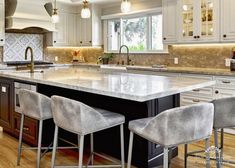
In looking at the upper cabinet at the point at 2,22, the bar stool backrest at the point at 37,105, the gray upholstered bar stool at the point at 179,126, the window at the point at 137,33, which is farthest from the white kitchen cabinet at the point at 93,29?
the gray upholstered bar stool at the point at 179,126

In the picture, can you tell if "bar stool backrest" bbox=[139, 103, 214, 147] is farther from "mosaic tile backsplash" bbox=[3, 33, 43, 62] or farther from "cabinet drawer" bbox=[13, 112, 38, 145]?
"mosaic tile backsplash" bbox=[3, 33, 43, 62]

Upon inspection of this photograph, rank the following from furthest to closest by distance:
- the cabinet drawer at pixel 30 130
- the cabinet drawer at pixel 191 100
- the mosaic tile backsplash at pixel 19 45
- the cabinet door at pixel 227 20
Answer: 1. the mosaic tile backsplash at pixel 19 45
2. the cabinet drawer at pixel 191 100
3. the cabinet door at pixel 227 20
4. the cabinet drawer at pixel 30 130

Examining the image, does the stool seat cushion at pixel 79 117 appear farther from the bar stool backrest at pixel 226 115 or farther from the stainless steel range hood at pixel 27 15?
the stainless steel range hood at pixel 27 15

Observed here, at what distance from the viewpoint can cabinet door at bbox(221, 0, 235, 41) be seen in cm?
439

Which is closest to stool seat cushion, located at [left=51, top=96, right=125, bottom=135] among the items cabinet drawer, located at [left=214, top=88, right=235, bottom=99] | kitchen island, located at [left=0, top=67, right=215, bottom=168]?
kitchen island, located at [left=0, top=67, right=215, bottom=168]

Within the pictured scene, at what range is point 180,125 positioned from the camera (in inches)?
79.5

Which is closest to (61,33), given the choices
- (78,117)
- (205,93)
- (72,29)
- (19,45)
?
(72,29)

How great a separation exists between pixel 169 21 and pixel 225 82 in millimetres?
1730

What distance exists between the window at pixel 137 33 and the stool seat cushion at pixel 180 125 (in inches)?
156

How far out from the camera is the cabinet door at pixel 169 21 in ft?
17.2

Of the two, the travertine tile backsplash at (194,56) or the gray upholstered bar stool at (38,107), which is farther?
the travertine tile backsplash at (194,56)

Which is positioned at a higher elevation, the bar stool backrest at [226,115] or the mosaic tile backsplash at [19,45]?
the mosaic tile backsplash at [19,45]

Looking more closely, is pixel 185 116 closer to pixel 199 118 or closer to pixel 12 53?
pixel 199 118

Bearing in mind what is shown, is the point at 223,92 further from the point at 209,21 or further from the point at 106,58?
the point at 106,58
